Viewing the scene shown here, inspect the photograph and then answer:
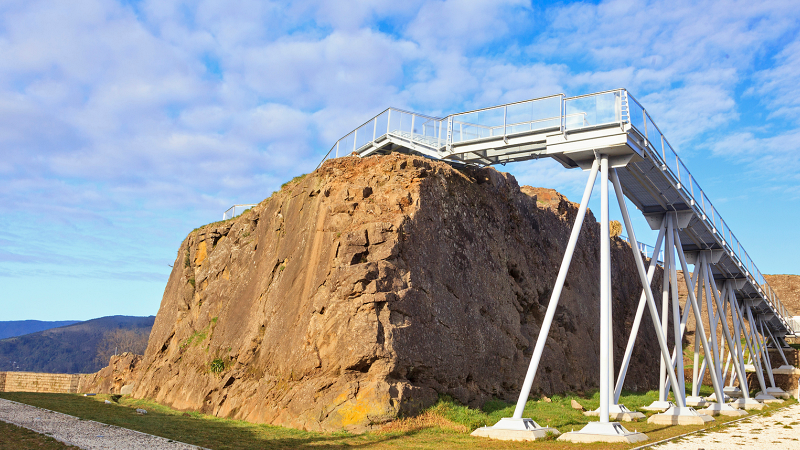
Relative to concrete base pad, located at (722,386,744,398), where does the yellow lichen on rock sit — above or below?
above

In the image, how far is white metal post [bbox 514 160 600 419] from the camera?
47.1 ft

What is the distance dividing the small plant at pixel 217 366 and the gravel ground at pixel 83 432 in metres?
6.00

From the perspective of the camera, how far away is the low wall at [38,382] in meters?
45.1

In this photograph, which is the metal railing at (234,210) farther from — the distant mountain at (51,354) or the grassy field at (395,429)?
the distant mountain at (51,354)

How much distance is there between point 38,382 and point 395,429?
4569cm

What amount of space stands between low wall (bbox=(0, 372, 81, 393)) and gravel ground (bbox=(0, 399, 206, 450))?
91.1 feet

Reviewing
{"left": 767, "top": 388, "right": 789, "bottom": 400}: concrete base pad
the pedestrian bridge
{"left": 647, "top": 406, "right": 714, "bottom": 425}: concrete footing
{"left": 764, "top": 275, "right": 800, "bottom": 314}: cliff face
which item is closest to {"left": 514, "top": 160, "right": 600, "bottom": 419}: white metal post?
the pedestrian bridge

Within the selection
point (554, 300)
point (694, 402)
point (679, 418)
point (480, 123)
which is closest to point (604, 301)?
point (554, 300)

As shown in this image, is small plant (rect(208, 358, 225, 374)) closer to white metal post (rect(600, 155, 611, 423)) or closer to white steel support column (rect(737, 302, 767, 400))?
white metal post (rect(600, 155, 611, 423))

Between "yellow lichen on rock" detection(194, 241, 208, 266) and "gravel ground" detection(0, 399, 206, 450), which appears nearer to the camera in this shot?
"gravel ground" detection(0, 399, 206, 450)

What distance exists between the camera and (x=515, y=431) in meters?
14.0

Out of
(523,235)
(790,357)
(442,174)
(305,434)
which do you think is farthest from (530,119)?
(790,357)

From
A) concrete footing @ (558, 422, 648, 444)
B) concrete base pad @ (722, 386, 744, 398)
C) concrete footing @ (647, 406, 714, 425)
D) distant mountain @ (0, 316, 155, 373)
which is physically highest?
concrete base pad @ (722, 386, 744, 398)

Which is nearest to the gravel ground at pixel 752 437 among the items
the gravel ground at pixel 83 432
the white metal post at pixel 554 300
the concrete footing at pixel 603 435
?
the concrete footing at pixel 603 435
